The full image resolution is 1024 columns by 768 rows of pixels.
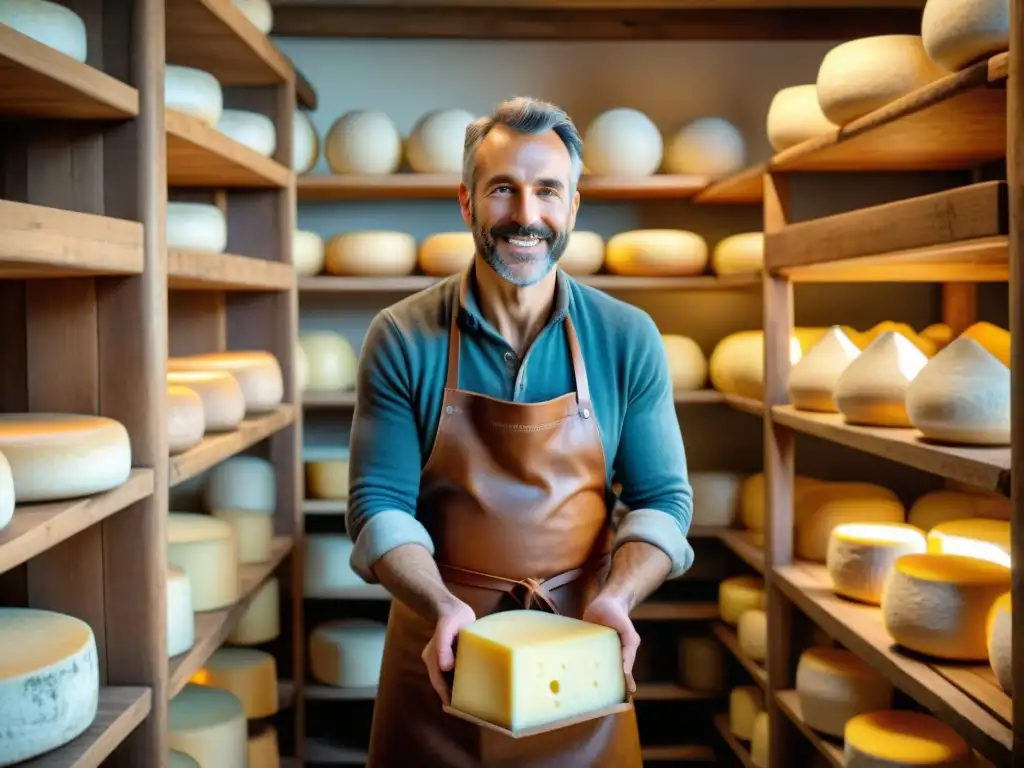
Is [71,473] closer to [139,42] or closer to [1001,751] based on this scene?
[139,42]

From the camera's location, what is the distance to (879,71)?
214 centimetres

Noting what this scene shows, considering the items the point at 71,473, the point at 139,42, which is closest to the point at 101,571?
the point at 71,473

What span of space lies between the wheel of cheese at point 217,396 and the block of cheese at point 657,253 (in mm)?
1323

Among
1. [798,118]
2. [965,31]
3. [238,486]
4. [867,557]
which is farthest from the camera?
[238,486]

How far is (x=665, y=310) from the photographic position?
12.3 ft

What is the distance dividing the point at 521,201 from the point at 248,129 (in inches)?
53.3

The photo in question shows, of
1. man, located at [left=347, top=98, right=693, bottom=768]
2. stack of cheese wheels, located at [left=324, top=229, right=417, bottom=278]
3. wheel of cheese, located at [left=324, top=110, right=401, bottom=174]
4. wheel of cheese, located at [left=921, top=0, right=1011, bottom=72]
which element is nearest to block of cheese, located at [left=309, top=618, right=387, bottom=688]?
stack of cheese wheels, located at [left=324, top=229, right=417, bottom=278]

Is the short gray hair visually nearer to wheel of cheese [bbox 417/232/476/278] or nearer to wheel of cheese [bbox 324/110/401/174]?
wheel of cheese [bbox 417/232/476/278]

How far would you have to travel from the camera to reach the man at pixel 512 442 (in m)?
1.76

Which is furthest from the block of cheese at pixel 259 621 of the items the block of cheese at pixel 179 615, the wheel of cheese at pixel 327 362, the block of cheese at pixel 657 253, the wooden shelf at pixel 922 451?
the wooden shelf at pixel 922 451

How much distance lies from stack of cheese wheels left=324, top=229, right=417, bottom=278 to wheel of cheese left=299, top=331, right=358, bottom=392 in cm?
23

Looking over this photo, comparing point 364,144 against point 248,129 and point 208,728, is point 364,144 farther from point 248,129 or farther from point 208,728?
point 208,728

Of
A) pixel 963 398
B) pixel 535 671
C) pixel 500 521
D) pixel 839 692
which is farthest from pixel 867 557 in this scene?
pixel 535 671

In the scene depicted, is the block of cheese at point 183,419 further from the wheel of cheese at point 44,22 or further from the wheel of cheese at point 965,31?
the wheel of cheese at point 965,31
